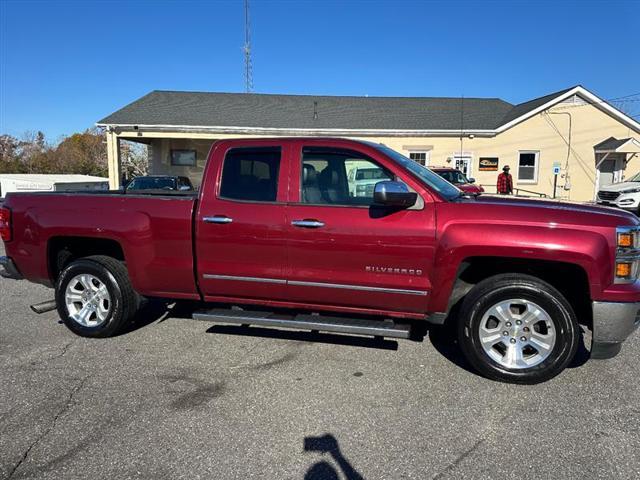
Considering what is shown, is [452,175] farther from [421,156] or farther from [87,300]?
[87,300]

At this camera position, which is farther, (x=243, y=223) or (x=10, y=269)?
(x=10, y=269)

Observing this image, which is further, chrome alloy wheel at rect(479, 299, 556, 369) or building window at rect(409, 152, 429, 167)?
building window at rect(409, 152, 429, 167)

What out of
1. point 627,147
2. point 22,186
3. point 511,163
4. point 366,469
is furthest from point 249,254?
point 22,186

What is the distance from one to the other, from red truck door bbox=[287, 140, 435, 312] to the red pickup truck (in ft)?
0.04

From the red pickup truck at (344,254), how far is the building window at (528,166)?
62.9 feet

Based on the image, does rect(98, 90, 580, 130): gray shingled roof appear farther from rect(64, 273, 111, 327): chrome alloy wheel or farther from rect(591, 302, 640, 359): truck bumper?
rect(591, 302, 640, 359): truck bumper

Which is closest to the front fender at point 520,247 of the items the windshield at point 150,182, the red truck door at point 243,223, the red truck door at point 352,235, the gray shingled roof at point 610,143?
the red truck door at point 352,235

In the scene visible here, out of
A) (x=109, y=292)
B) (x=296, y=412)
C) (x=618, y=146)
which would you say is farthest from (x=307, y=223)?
(x=618, y=146)

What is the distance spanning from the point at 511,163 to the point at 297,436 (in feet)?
69.3

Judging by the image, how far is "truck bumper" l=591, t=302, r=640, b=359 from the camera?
11.3 ft

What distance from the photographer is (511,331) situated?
369 cm

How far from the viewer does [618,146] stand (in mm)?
20141

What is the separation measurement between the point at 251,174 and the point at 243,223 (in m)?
0.50

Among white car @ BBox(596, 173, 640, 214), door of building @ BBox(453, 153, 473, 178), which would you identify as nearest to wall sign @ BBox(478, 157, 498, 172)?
door of building @ BBox(453, 153, 473, 178)
